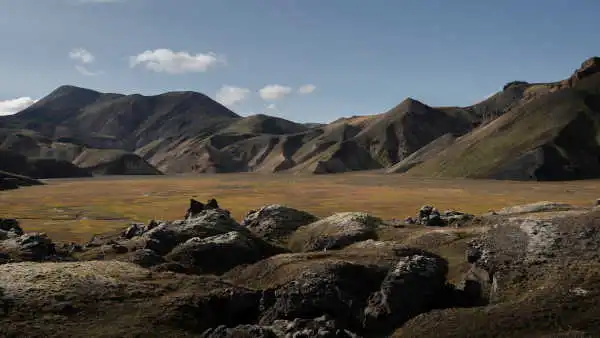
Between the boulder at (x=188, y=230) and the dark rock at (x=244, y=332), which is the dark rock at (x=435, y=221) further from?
the dark rock at (x=244, y=332)

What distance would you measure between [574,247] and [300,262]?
2208 cm

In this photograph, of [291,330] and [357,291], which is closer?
[291,330]

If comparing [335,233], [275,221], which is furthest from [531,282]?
[275,221]

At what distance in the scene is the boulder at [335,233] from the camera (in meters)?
59.6

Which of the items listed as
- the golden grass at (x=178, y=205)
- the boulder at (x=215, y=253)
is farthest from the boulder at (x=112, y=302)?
the golden grass at (x=178, y=205)

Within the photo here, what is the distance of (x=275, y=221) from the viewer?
70812 mm

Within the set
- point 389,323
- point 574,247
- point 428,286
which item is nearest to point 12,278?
point 389,323

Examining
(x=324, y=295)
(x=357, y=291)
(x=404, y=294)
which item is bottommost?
(x=357, y=291)

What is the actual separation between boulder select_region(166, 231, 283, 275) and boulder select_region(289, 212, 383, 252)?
763cm

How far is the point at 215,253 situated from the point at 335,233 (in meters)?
15.4

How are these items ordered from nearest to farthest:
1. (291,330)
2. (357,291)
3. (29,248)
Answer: (291,330), (357,291), (29,248)

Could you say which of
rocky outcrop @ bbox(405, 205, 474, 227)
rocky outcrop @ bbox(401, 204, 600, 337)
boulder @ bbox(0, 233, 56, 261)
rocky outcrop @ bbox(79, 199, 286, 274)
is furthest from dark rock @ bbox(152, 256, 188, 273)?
rocky outcrop @ bbox(405, 205, 474, 227)

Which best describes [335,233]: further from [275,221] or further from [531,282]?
[531,282]

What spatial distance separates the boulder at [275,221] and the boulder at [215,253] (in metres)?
12.0
